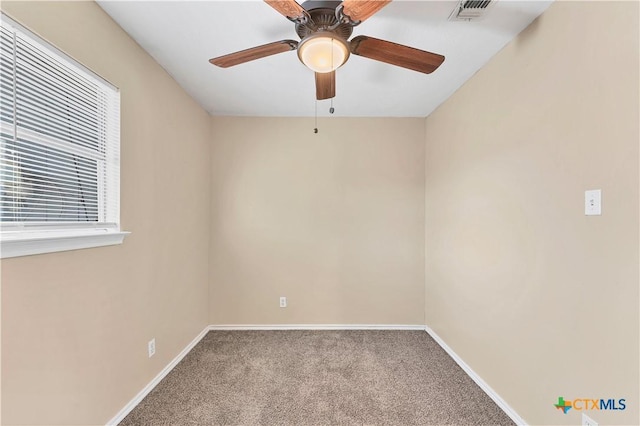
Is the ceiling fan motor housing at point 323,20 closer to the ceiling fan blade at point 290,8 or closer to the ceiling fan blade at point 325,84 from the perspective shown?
the ceiling fan blade at point 290,8

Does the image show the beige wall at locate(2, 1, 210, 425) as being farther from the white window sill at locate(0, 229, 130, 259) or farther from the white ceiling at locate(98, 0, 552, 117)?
the white ceiling at locate(98, 0, 552, 117)

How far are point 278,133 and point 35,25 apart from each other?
2.12m

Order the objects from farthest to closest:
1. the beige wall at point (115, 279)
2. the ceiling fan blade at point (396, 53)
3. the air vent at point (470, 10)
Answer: the air vent at point (470, 10), the ceiling fan blade at point (396, 53), the beige wall at point (115, 279)

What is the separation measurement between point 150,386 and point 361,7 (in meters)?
2.73

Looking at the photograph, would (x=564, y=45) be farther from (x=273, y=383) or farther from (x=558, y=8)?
(x=273, y=383)

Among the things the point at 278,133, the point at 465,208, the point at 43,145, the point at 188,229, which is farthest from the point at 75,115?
the point at 465,208

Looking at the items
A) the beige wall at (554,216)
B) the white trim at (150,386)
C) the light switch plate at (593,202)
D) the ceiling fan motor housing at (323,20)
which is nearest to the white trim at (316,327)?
the white trim at (150,386)

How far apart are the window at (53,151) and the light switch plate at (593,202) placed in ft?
8.25

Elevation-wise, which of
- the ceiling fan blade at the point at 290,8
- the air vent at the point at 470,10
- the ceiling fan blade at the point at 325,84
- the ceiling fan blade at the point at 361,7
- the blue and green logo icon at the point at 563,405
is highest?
the air vent at the point at 470,10

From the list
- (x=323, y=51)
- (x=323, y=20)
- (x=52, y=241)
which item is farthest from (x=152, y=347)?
(x=323, y=20)

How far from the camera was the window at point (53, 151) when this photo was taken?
1153 millimetres

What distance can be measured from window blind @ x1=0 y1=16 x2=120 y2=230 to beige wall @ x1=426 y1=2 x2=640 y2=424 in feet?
8.40

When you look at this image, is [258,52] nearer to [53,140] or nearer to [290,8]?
[290,8]

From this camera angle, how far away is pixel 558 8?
57.6 inches
